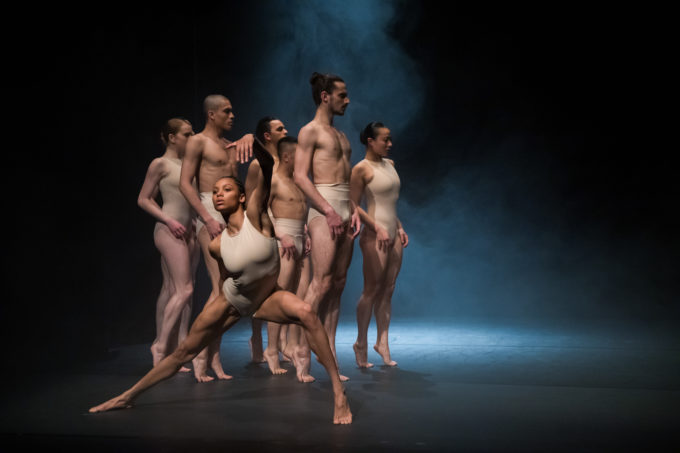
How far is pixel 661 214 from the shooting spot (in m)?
7.86

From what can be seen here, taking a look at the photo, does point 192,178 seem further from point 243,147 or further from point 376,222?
point 376,222

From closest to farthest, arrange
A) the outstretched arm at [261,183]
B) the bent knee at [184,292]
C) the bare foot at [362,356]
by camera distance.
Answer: the outstretched arm at [261,183] < the bent knee at [184,292] < the bare foot at [362,356]

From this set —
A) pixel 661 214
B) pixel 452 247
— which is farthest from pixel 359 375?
pixel 661 214

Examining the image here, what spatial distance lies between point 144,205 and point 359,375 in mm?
1826

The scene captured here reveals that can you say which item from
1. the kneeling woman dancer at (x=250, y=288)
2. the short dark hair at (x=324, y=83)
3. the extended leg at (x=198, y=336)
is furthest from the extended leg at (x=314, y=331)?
the short dark hair at (x=324, y=83)

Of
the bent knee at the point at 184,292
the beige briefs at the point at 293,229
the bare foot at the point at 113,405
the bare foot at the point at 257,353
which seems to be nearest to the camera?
the bare foot at the point at 113,405

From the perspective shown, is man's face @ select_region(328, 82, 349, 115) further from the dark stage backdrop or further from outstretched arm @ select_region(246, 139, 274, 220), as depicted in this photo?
the dark stage backdrop

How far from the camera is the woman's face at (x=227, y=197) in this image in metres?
3.56

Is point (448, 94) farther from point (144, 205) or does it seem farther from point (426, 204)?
point (144, 205)

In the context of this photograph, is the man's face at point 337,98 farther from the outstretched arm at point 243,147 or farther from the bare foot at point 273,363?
the bare foot at point 273,363

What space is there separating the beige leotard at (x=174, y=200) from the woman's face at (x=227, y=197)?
1.41 m

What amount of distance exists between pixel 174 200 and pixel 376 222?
138 centimetres

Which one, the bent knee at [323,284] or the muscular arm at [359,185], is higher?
the muscular arm at [359,185]

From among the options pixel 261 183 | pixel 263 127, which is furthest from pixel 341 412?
pixel 263 127
